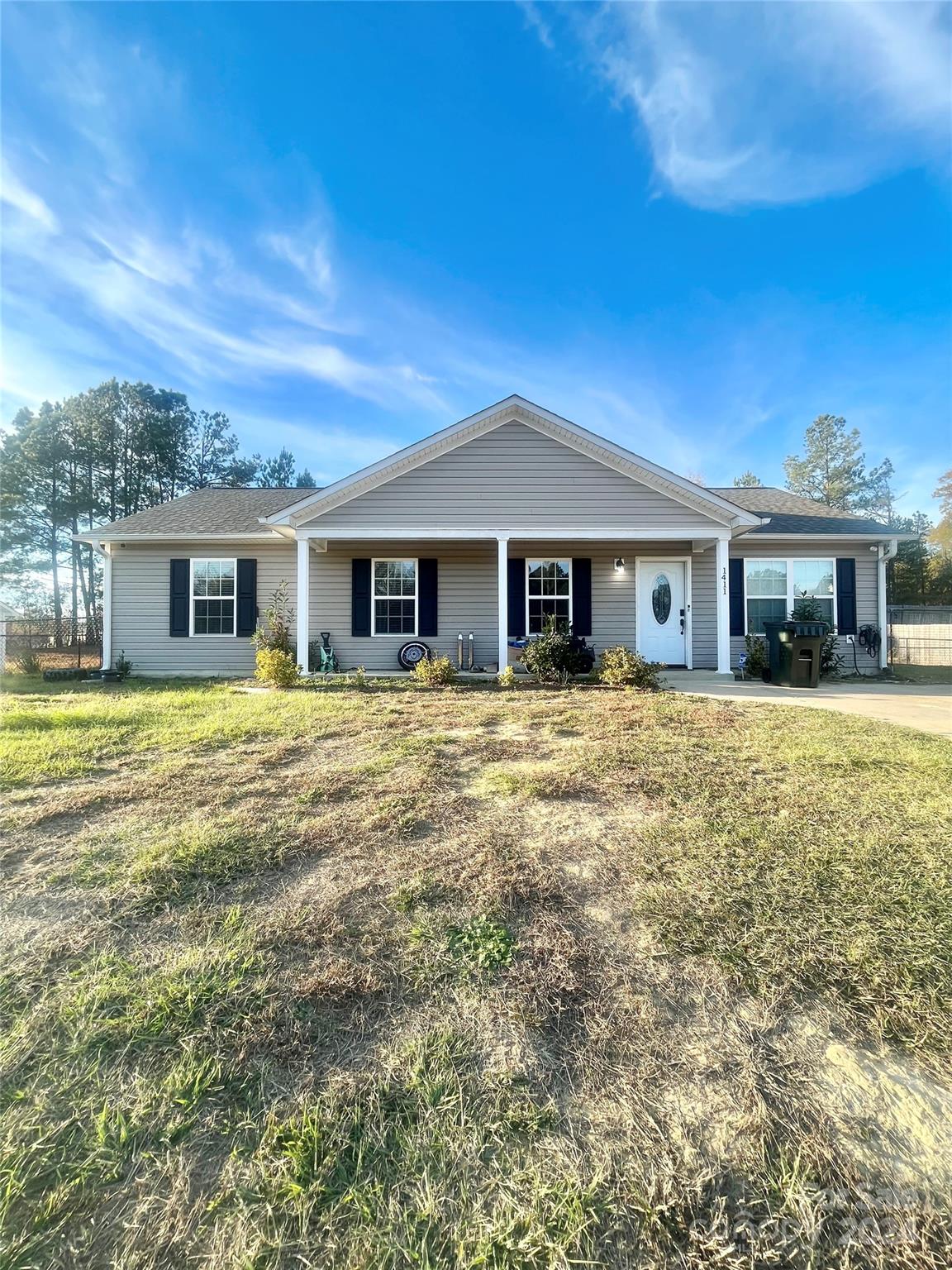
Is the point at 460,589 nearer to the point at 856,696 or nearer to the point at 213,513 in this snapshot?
the point at 213,513

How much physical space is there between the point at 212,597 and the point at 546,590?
707cm

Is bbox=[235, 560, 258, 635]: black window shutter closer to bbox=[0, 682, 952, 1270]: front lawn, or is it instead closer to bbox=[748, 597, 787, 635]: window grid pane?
bbox=[0, 682, 952, 1270]: front lawn

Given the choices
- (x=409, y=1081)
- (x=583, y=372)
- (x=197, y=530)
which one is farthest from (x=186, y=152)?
(x=409, y=1081)

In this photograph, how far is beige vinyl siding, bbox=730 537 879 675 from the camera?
10.6 metres

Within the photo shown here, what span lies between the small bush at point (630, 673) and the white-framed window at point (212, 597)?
771cm

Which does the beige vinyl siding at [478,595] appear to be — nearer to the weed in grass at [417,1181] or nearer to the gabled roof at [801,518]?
the gabled roof at [801,518]

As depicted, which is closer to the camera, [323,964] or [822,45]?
[323,964]

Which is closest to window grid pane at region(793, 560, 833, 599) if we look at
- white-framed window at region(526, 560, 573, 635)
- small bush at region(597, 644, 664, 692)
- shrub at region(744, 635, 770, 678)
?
shrub at region(744, 635, 770, 678)

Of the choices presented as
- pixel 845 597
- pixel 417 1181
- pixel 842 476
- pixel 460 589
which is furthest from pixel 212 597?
pixel 842 476

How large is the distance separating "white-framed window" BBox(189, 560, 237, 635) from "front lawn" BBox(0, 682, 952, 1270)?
302 inches

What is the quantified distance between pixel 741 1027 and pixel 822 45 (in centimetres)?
1316

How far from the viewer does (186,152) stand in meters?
9.58

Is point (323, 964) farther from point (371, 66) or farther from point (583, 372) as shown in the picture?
point (583, 372)

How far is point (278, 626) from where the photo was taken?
32.1 ft
